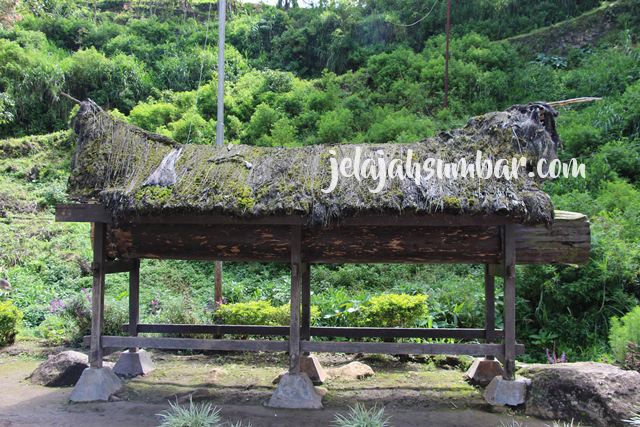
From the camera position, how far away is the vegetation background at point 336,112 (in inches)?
333

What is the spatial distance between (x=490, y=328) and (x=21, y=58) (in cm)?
2343

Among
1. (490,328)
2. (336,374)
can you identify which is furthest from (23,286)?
(490,328)

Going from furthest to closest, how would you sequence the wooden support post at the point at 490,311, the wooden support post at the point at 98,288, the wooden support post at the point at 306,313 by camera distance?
1. the wooden support post at the point at 306,313
2. the wooden support post at the point at 490,311
3. the wooden support post at the point at 98,288

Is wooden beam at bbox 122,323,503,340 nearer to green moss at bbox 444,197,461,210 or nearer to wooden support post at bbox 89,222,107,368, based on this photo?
wooden support post at bbox 89,222,107,368

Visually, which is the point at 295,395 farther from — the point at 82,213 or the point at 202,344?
the point at 82,213

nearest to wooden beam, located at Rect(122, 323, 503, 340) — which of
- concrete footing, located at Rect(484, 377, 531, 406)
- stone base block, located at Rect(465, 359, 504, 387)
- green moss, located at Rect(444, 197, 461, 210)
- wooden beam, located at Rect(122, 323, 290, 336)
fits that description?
wooden beam, located at Rect(122, 323, 290, 336)

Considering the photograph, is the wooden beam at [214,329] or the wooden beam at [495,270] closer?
→ the wooden beam at [495,270]

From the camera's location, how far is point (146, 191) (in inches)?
215

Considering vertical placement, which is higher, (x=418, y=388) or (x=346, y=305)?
(x=346, y=305)

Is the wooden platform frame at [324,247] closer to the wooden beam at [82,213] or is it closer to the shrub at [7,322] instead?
the wooden beam at [82,213]

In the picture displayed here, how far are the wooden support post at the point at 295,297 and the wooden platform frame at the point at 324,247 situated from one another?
0.04 ft

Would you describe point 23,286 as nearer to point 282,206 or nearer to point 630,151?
point 282,206

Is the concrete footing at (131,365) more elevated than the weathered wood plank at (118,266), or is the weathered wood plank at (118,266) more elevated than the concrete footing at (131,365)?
the weathered wood plank at (118,266)

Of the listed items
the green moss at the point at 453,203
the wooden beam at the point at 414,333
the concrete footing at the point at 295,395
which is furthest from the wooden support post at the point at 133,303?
the green moss at the point at 453,203
